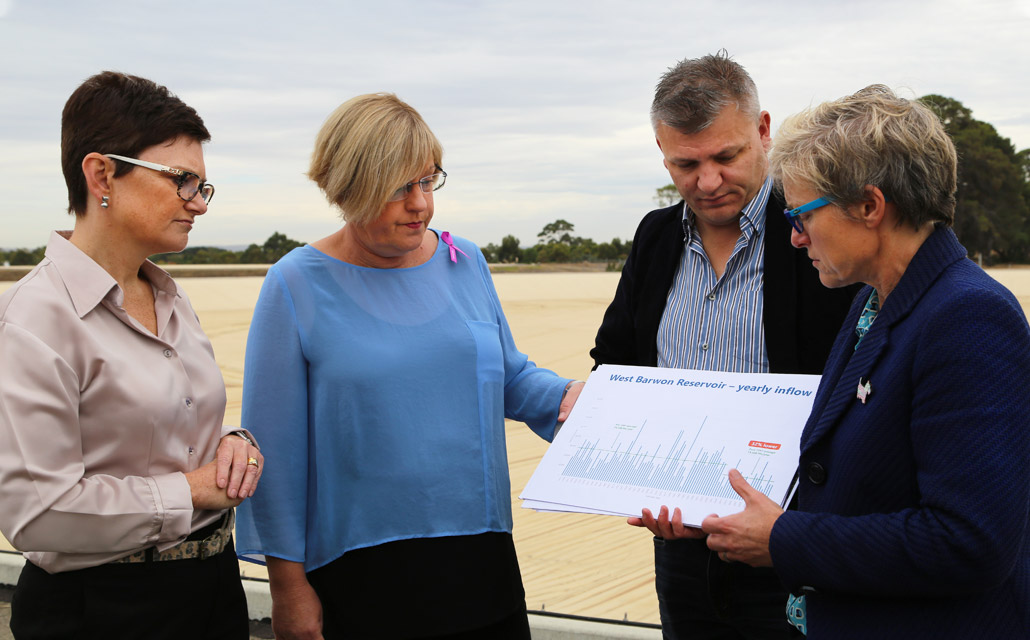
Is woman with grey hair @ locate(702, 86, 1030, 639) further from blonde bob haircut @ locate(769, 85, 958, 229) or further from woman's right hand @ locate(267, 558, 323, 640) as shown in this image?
woman's right hand @ locate(267, 558, 323, 640)

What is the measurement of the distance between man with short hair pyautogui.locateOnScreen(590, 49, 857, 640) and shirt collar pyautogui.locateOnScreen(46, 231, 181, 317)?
1659 millimetres

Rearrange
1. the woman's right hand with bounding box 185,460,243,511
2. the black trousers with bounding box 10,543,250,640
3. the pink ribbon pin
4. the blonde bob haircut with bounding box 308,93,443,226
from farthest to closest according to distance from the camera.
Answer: the pink ribbon pin < the blonde bob haircut with bounding box 308,93,443,226 < the woman's right hand with bounding box 185,460,243,511 < the black trousers with bounding box 10,543,250,640

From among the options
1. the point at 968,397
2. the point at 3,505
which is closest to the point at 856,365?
the point at 968,397

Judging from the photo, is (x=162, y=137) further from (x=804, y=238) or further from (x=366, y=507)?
(x=804, y=238)

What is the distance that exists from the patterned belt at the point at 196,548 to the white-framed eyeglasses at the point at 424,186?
39.4 inches

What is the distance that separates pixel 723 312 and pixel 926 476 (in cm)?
114

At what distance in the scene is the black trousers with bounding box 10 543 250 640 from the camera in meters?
2.17

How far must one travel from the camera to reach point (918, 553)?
175cm

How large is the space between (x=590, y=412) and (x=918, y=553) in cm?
110

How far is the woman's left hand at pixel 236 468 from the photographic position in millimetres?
2348

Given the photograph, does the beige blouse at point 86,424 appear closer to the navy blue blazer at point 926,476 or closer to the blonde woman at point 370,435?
the blonde woman at point 370,435

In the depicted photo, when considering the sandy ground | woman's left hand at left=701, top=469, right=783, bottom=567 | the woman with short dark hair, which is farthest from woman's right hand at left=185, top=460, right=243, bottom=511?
the sandy ground

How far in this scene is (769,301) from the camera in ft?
9.03

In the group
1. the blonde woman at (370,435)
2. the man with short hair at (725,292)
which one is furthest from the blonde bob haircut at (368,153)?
the man with short hair at (725,292)
